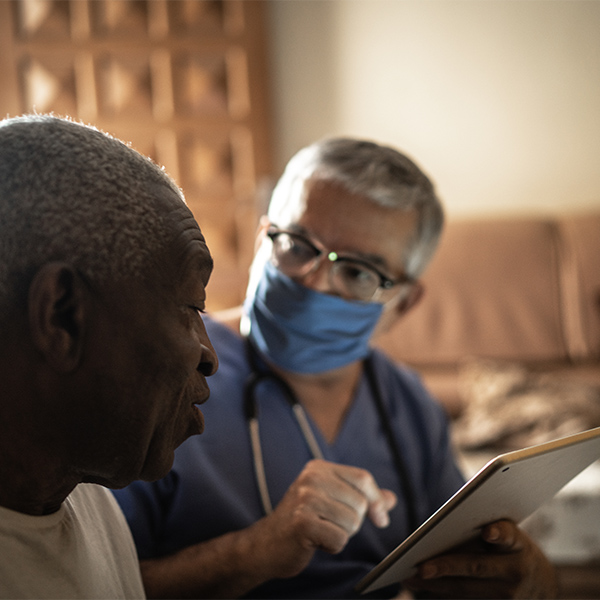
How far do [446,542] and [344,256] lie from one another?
464mm

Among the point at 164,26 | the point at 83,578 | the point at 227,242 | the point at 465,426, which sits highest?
the point at 164,26

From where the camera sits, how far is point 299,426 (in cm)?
103

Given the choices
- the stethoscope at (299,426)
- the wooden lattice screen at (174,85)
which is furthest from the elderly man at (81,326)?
the wooden lattice screen at (174,85)

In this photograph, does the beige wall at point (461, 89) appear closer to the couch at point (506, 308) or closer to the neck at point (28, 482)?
the couch at point (506, 308)

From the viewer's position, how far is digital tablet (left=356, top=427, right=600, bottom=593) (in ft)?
1.82

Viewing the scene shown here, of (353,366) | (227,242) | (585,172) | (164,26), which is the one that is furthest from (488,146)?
(353,366)

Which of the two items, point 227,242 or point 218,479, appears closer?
point 218,479

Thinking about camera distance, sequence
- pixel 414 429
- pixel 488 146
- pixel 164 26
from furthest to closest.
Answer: pixel 488 146 → pixel 164 26 → pixel 414 429

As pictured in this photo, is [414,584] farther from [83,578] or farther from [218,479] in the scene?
[83,578]

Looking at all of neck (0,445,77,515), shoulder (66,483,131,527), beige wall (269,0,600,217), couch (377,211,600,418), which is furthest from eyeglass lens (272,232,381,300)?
beige wall (269,0,600,217)

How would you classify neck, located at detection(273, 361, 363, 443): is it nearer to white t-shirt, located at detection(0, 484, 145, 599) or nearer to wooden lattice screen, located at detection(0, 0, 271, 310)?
white t-shirt, located at detection(0, 484, 145, 599)

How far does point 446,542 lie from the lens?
70cm

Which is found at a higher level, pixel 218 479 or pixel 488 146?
pixel 488 146

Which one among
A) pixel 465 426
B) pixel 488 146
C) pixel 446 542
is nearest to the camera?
pixel 446 542
